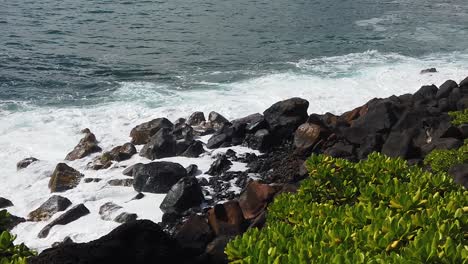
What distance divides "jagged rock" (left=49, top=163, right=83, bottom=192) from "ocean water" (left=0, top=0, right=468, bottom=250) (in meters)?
0.23

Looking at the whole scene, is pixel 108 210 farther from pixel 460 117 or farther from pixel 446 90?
pixel 446 90

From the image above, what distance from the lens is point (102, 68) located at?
73.7ft

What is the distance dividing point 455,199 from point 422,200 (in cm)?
29

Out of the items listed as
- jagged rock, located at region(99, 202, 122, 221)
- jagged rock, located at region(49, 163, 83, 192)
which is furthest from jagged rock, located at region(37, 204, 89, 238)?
jagged rock, located at region(49, 163, 83, 192)

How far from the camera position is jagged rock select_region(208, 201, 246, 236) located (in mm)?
8320

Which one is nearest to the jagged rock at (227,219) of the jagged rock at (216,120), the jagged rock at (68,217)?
the jagged rock at (68,217)

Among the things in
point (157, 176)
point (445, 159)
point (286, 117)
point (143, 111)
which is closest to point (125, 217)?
point (157, 176)

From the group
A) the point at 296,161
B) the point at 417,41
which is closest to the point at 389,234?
the point at 296,161

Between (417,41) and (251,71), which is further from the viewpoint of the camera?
(417,41)

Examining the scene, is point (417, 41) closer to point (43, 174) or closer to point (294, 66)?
point (294, 66)

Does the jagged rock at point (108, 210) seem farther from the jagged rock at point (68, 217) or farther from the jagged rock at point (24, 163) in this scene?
the jagged rock at point (24, 163)

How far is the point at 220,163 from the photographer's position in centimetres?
1211

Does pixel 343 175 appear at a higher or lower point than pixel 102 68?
higher

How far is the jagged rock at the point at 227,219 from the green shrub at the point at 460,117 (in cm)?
571
